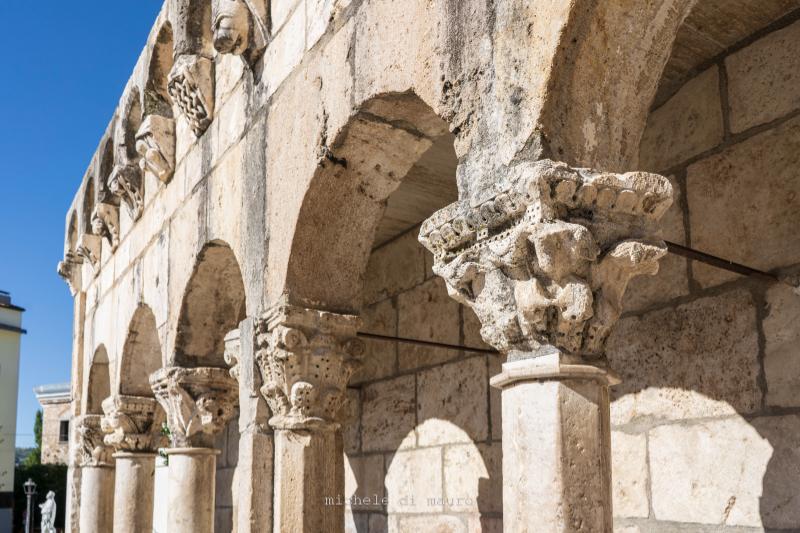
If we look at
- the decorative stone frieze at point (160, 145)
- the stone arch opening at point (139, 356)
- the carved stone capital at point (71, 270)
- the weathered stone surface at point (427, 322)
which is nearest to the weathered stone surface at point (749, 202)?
Answer: the weathered stone surface at point (427, 322)

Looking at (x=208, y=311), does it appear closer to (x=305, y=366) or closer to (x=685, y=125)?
(x=305, y=366)

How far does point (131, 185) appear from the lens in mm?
7121

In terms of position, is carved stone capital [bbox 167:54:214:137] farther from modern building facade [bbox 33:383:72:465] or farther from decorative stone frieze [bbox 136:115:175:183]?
modern building facade [bbox 33:383:72:465]

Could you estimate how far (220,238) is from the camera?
476cm

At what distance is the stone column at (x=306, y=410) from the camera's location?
3.76m

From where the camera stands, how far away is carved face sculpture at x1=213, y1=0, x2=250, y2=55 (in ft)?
14.7

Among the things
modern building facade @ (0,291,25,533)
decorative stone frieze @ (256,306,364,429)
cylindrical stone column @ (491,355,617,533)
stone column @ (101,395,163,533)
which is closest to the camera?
cylindrical stone column @ (491,355,617,533)

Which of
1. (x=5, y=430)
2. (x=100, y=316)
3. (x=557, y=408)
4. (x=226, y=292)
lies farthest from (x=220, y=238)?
(x=5, y=430)

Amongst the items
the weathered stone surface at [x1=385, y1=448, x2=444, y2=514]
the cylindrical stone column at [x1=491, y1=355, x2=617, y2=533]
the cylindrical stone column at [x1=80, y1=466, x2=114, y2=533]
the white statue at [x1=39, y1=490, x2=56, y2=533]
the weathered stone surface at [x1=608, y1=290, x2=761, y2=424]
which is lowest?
the white statue at [x1=39, y1=490, x2=56, y2=533]

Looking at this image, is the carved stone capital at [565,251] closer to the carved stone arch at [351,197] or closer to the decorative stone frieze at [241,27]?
the carved stone arch at [351,197]

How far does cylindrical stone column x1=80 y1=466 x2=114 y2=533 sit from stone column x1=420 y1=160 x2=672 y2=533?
6.72 meters

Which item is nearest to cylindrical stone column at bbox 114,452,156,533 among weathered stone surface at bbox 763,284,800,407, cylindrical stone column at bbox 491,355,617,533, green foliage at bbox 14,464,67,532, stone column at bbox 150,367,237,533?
stone column at bbox 150,367,237,533

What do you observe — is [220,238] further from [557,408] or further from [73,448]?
[73,448]

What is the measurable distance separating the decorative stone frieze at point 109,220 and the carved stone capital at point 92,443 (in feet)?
5.73
